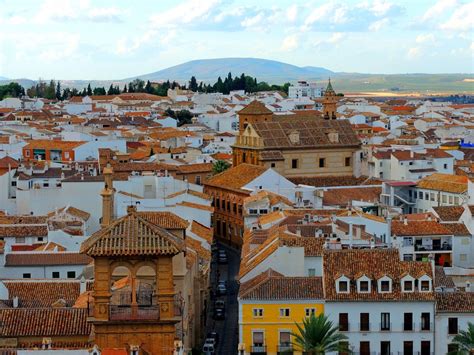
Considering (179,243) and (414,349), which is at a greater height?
(179,243)

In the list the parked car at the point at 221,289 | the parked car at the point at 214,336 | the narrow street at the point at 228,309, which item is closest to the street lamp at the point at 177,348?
the narrow street at the point at 228,309

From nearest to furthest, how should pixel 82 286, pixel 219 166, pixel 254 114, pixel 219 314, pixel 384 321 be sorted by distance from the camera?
pixel 82 286
pixel 384 321
pixel 219 314
pixel 219 166
pixel 254 114

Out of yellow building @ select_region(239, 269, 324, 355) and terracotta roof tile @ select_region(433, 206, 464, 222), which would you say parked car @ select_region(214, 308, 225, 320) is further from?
terracotta roof tile @ select_region(433, 206, 464, 222)

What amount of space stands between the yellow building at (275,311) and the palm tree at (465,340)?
4.28m

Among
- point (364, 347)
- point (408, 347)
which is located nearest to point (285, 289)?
point (364, 347)

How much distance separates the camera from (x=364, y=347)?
1534 inches

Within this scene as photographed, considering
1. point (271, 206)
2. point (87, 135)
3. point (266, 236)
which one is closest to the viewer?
point (266, 236)

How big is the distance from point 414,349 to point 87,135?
2438 inches

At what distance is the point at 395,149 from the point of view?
288 feet

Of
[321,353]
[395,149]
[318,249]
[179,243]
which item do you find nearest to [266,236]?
[318,249]

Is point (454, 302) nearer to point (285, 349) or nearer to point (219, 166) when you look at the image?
point (285, 349)

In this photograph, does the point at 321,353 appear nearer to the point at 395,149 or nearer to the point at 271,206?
the point at 271,206

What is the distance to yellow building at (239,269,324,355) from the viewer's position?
38688 millimetres

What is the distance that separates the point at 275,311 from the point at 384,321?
127 inches
